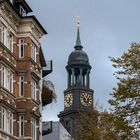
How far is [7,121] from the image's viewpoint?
55000 mm

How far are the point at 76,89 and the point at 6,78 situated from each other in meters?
75.4

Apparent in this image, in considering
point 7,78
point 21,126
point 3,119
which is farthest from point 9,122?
point 7,78

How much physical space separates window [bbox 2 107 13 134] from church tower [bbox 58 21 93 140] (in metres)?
67.2

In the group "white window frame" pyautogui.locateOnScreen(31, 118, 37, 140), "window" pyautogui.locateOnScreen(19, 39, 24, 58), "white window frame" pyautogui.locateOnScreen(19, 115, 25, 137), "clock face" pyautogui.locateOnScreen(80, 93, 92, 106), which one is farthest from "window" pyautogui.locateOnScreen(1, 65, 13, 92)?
"clock face" pyautogui.locateOnScreen(80, 93, 92, 106)

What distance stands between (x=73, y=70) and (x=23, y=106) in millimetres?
69469

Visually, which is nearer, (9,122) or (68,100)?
(9,122)

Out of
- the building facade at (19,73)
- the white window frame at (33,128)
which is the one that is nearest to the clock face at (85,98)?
the building facade at (19,73)

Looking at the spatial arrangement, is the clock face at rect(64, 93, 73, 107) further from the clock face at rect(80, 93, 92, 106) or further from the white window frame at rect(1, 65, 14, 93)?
the white window frame at rect(1, 65, 14, 93)

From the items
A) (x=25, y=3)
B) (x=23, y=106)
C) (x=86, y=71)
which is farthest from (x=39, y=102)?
(x=86, y=71)

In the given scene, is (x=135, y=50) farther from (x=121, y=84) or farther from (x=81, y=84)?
(x=81, y=84)

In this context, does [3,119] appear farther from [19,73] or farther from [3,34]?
[3,34]

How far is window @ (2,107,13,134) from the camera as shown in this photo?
54.3 m

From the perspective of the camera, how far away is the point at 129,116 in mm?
45125

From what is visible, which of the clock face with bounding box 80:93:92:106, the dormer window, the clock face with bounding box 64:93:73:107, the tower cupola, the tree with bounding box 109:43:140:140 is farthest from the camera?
the clock face with bounding box 64:93:73:107
